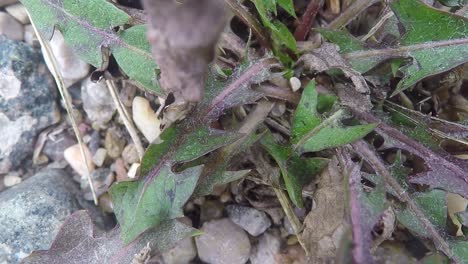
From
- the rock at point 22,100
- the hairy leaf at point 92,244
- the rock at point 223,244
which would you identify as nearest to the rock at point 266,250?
the rock at point 223,244

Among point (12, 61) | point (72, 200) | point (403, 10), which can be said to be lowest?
point (72, 200)

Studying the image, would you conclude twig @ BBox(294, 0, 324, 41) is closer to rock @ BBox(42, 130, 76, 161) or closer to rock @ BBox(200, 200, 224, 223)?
rock @ BBox(200, 200, 224, 223)

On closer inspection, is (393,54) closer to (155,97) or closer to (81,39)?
(155,97)

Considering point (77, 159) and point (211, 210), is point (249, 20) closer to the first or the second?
point (211, 210)

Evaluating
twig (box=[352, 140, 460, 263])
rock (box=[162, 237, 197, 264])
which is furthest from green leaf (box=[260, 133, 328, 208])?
rock (box=[162, 237, 197, 264])

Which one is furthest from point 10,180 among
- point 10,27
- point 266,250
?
point 266,250

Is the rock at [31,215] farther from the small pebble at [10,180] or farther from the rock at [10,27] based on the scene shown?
the rock at [10,27]

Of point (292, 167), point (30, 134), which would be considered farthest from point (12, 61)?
point (292, 167)
